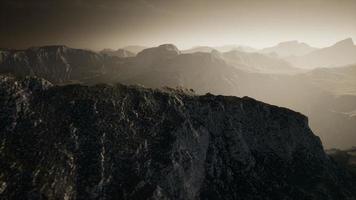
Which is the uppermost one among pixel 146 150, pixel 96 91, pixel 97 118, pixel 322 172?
pixel 96 91

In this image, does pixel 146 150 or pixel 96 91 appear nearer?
pixel 146 150

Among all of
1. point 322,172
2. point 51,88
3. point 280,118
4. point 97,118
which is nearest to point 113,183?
point 97,118

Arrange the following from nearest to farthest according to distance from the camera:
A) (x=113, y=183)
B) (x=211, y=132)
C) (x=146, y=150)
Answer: (x=113, y=183) < (x=146, y=150) < (x=211, y=132)

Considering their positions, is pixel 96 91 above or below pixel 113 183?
above

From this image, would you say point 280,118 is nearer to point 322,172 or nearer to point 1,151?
point 322,172

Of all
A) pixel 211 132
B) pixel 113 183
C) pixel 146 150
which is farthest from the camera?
pixel 211 132

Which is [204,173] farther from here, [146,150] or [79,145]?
[79,145]
